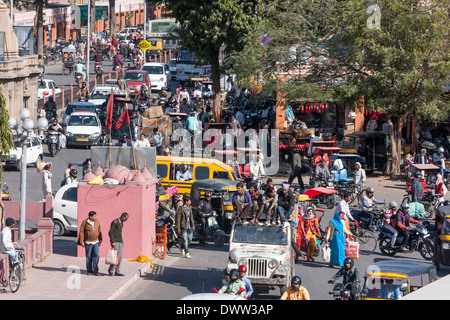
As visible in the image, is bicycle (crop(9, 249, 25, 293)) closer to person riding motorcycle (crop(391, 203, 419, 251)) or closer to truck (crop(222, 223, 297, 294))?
truck (crop(222, 223, 297, 294))

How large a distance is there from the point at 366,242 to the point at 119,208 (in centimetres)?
645

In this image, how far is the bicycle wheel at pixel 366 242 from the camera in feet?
77.7

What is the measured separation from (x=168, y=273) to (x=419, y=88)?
15.3 metres

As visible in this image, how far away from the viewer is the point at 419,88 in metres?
33.2

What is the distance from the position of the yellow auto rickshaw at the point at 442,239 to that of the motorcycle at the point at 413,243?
890 mm

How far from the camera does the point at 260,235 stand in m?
19.7

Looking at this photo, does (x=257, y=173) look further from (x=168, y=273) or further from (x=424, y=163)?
(x=168, y=273)

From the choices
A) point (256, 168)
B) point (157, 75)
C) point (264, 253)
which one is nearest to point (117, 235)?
point (264, 253)

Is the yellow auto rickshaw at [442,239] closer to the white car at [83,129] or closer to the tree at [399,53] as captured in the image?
the tree at [399,53]

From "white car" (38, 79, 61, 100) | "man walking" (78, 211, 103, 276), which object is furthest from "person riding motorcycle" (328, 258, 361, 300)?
"white car" (38, 79, 61, 100)

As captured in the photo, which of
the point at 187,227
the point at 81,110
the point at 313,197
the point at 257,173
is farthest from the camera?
the point at 81,110

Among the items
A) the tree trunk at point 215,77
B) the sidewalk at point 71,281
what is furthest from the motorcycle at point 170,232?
the tree trunk at point 215,77

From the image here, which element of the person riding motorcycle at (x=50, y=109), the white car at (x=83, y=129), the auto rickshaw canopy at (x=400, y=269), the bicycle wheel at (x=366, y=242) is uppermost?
the person riding motorcycle at (x=50, y=109)
